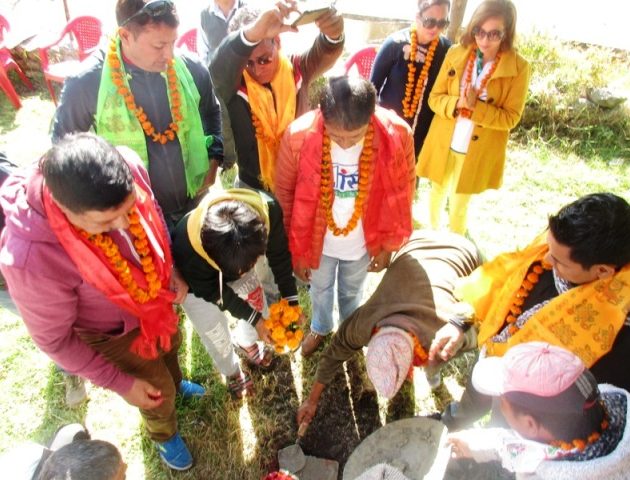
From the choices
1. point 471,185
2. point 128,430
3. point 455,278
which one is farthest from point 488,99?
point 128,430

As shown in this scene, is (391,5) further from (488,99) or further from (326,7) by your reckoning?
(326,7)

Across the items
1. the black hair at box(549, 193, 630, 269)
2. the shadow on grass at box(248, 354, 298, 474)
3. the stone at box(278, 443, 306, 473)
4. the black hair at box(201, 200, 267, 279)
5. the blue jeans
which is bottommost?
the shadow on grass at box(248, 354, 298, 474)

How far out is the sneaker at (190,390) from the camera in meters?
2.92

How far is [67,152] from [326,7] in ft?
5.28

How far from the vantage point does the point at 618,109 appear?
5.48 m

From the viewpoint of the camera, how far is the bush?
5426 mm

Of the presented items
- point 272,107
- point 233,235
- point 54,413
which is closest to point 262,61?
point 272,107

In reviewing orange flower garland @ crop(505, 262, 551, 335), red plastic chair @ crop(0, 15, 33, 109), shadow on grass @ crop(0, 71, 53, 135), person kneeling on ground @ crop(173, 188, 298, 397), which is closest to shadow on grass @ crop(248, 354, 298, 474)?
person kneeling on ground @ crop(173, 188, 298, 397)

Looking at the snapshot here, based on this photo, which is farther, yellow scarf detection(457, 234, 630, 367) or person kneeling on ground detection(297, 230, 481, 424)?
person kneeling on ground detection(297, 230, 481, 424)

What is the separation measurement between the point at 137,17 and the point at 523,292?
7.04ft

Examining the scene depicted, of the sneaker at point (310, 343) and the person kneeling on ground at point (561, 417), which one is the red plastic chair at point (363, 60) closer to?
→ the sneaker at point (310, 343)

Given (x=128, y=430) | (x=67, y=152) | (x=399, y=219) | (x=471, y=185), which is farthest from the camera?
(x=471, y=185)

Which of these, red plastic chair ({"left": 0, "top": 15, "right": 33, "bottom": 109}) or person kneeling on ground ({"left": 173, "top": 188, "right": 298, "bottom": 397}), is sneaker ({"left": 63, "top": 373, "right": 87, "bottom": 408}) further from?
red plastic chair ({"left": 0, "top": 15, "right": 33, "bottom": 109})

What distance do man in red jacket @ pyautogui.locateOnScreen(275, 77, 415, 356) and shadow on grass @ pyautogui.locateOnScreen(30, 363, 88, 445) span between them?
168cm
